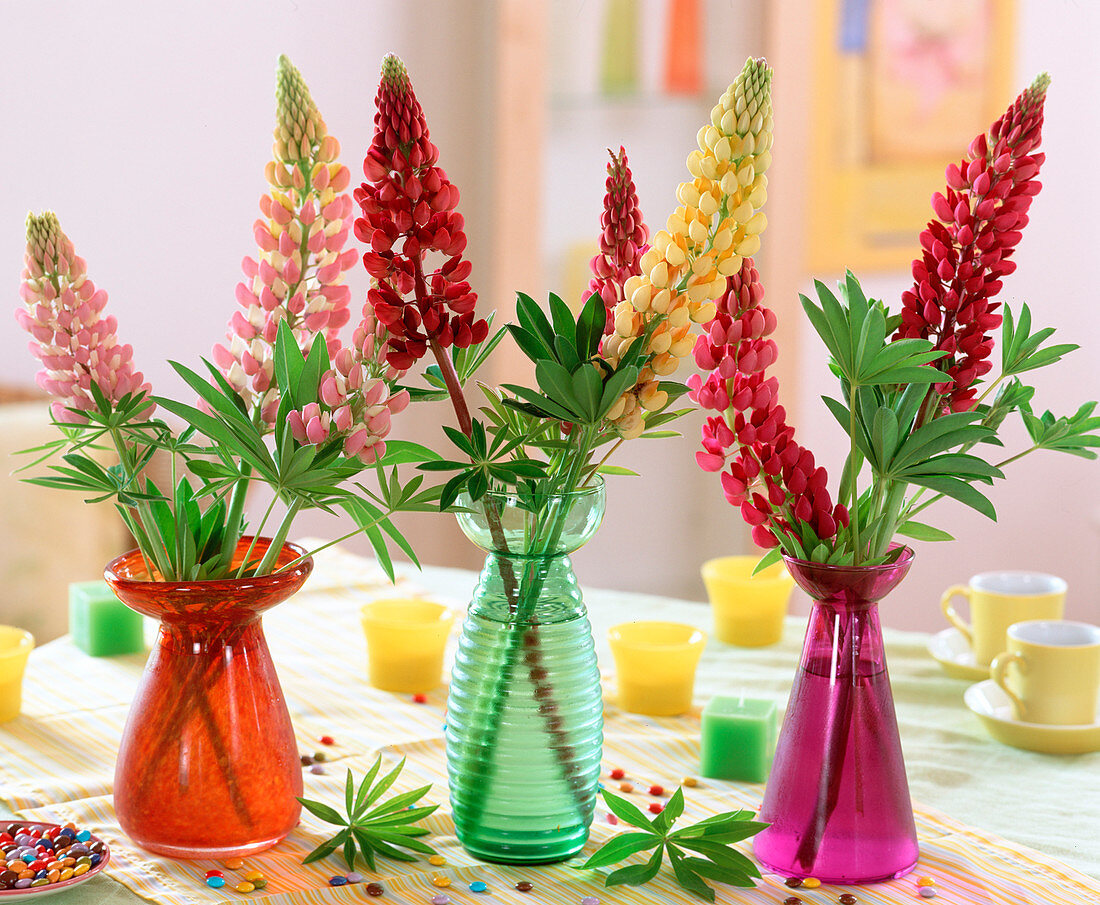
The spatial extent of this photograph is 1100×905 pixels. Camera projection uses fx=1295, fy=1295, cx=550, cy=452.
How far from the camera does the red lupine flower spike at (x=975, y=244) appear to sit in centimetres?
78

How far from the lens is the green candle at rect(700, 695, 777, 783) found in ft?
3.33

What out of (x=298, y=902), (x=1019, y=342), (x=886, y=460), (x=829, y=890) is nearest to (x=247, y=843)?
(x=298, y=902)

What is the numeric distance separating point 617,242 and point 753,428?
14 cm

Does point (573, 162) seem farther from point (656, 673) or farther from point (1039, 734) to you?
point (1039, 734)

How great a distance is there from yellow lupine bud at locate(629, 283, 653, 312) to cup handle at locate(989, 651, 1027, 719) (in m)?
0.54

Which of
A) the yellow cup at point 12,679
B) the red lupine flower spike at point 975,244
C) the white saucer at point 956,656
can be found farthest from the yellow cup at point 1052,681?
the yellow cup at point 12,679

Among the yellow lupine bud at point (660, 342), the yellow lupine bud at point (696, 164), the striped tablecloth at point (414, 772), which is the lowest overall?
the striped tablecloth at point (414, 772)

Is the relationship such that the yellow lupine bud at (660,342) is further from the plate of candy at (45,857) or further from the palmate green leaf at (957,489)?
the plate of candy at (45,857)

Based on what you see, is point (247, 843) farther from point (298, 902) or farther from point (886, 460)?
point (886, 460)

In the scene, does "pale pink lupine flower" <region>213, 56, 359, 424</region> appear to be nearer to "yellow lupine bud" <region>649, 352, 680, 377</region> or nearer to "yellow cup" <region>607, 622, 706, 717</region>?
"yellow lupine bud" <region>649, 352, 680, 377</region>

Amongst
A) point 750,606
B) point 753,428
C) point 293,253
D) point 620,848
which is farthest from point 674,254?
point 750,606

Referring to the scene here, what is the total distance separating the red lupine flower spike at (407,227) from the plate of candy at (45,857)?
1.20 feet

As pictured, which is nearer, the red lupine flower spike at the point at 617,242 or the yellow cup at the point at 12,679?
the red lupine flower spike at the point at 617,242

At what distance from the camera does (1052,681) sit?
1.09 m
